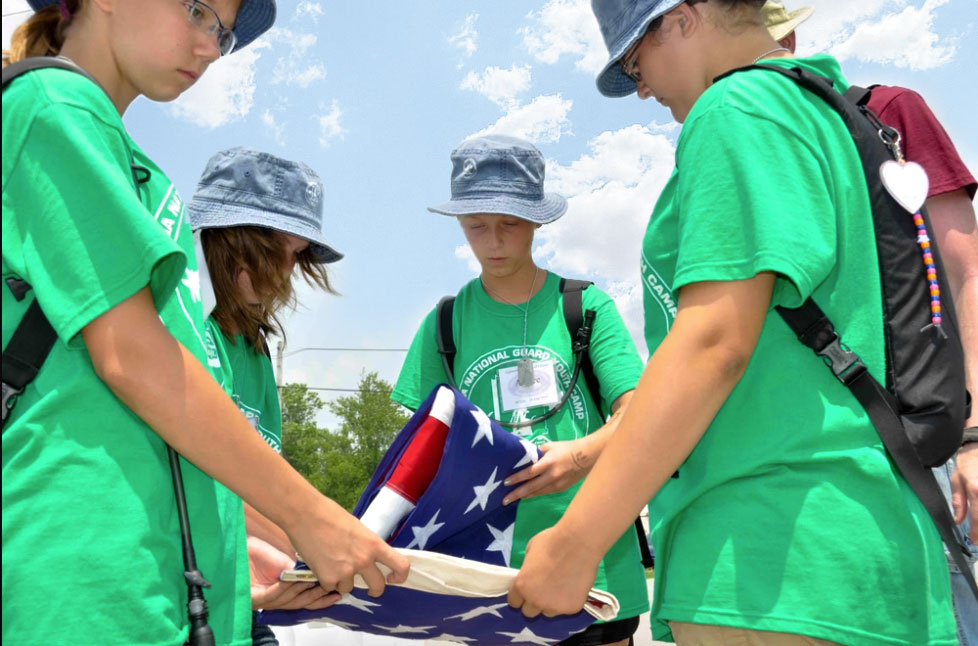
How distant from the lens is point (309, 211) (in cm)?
305

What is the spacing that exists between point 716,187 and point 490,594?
3.31 ft

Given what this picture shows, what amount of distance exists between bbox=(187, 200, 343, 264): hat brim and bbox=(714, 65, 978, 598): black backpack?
1676 mm

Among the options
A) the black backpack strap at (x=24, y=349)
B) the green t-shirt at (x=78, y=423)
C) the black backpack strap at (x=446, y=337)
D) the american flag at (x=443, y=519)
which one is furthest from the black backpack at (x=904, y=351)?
the black backpack strap at (x=446, y=337)

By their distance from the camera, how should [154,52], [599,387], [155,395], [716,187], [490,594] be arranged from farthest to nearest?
[599,387] < [490,594] < [154,52] < [716,187] < [155,395]

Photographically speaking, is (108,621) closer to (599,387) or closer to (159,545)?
(159,545)

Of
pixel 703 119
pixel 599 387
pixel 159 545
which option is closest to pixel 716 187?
pixel 703 119

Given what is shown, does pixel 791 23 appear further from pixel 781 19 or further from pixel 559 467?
pixel 559 467

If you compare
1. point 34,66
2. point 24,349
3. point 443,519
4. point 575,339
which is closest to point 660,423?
point 443,519

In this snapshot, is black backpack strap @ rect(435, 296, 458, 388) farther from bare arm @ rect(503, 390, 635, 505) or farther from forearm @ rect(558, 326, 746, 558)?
forearm @ rect(558, 326, 746, 558)

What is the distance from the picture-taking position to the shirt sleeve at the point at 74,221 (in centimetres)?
142

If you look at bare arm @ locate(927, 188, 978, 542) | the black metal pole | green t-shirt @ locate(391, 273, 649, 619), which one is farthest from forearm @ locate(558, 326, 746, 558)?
green t-shirt @ locate(391, 273, 649, 619)

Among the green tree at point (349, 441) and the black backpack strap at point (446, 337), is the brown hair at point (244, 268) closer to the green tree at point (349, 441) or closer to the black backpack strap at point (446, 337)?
the black backpack strap at point (446, 337)

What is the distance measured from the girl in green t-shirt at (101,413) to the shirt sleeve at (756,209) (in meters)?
0.89

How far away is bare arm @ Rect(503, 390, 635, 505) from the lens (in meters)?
2.53
